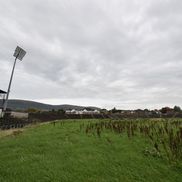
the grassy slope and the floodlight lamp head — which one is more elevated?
the floodlight lamp head

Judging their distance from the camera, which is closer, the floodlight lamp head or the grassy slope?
the grassy slope

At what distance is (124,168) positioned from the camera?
5547mm

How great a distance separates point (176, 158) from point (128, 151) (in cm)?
150

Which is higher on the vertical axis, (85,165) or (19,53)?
(19,53)

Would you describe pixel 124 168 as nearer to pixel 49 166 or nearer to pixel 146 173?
pixel 146 173

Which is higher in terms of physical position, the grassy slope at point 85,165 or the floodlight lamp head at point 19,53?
the floodlight lamp head at point 19,53

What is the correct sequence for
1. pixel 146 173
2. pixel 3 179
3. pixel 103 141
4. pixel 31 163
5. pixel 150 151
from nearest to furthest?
pixel 3 179 → pixel 146 173 → pixel 31 163 → pixel 150 151 → pixel 103 141

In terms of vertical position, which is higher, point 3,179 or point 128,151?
point 128,151

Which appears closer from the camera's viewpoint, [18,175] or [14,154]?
[18,175]

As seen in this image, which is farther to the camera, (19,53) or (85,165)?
(19,53)

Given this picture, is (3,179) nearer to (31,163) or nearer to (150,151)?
(31,163)

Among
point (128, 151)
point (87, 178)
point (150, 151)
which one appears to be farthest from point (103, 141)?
point (87, 178)

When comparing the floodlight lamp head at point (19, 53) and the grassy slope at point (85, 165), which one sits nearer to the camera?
the grassy slope at point (85, 165)

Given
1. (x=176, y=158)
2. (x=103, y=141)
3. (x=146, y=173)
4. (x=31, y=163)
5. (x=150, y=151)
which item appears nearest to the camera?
(x=146, y=173)
